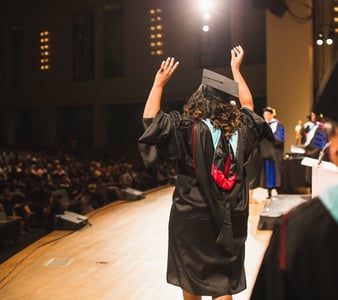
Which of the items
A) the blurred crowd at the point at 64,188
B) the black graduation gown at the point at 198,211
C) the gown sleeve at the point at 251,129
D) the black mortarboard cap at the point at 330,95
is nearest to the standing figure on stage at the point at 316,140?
the blurred crowd at the point at 64,188

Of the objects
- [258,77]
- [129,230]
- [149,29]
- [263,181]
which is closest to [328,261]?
[129,230]

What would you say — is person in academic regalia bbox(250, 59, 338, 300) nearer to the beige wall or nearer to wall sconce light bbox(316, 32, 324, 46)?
wall sconce light bbox(316, 32, 324, 46)

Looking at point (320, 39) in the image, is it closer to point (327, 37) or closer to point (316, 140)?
point (327, 37)

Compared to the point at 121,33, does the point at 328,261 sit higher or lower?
lower

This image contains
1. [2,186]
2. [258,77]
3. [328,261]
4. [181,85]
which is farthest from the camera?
[181,85]

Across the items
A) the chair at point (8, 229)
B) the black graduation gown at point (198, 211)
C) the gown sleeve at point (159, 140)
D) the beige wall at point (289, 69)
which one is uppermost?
the beige wall at point (289, 69)

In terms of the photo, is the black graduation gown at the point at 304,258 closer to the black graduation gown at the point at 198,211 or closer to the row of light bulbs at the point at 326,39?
the black graduation gown at the point at 198,211

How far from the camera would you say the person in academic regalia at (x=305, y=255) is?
926mm

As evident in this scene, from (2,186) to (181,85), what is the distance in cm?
1002

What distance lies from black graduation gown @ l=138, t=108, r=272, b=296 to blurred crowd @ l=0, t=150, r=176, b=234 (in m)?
5.20

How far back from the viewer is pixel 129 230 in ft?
20.5

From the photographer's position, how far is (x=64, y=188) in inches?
352

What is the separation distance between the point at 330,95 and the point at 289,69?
12.0 meters

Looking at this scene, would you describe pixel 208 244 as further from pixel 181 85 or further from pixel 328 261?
pixel 181 85
